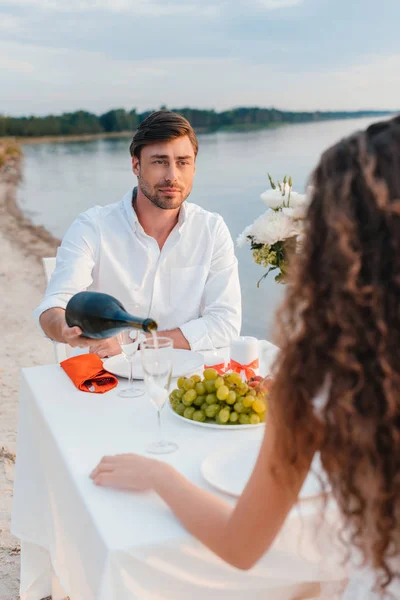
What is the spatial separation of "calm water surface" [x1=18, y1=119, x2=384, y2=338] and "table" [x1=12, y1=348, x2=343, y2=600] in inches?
268

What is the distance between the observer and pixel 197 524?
3.45 feet

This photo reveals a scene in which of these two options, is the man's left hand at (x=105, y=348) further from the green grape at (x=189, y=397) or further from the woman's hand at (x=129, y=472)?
the woman's hand at (x=129, y=472)

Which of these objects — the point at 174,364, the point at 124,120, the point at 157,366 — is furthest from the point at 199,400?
the point at 124,120

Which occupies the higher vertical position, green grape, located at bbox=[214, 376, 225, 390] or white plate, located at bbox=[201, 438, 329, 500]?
green grape, located at bbox=[214, 376, 225, 390]

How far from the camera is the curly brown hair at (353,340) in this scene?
2.62 feet

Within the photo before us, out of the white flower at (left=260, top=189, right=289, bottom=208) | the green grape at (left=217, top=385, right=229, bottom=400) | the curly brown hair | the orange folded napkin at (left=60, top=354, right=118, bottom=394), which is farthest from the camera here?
the orange folded napkin at (left=60, top=354, right=118, bottom=394)

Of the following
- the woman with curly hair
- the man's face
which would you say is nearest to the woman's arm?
the woman with curly hair

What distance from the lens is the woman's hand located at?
118cm

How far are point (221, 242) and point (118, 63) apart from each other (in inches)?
664

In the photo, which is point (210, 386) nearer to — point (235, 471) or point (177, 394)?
point (177, 394)

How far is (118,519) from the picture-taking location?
3.68 feet

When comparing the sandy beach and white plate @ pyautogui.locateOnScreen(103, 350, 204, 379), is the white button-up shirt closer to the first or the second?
white plate @ pyautogui.locateOnScreen(103, 350, 204, 379)

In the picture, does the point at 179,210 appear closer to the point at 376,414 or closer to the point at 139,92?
the point at 376,414

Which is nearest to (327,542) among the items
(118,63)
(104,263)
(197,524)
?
(197,524)
